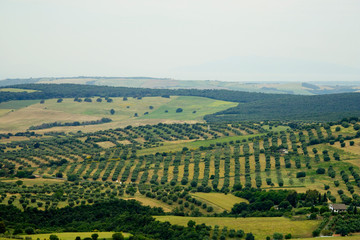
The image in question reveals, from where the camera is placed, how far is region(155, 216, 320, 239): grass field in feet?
242

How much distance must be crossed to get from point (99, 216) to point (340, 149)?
71709 millimetres

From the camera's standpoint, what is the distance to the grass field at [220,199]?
310 feet

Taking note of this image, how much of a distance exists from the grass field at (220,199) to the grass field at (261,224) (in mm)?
9634

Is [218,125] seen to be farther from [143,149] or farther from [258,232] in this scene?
[258,232]

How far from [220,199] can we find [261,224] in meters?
22.0

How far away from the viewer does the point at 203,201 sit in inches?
3841

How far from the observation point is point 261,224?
77625 millimetres

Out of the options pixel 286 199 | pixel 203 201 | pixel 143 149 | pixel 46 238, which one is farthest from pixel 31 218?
pixel 143 149

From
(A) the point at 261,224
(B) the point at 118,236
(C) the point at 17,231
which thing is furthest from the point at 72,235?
(A) the point at 261,224

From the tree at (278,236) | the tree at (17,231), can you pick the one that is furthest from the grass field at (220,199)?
the tree at (17,231)

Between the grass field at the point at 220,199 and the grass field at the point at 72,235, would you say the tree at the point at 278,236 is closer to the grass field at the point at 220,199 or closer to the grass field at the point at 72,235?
the grass field at the point at 220,199

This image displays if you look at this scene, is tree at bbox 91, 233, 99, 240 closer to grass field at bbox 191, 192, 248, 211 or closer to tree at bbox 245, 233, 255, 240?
tree at bbox 245, 233, 255, 240

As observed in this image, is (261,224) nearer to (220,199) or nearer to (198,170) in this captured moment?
(220,199)

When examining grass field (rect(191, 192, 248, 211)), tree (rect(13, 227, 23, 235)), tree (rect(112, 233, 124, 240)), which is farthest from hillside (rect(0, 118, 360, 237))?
tree (rect(112, 233, 124, 240))
